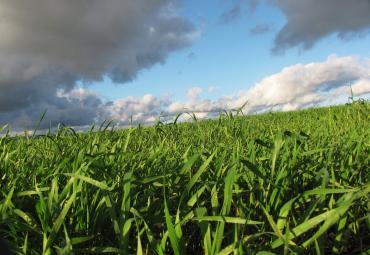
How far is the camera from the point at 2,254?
0.79 meters

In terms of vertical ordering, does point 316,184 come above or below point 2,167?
below

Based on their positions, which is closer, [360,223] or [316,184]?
[360,223]

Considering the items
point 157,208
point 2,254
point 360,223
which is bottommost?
point 360,223

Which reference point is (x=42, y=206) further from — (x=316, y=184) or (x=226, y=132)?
(x=226, y=132)

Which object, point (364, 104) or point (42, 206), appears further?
point (364, 104)

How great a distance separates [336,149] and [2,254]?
2.65 metres

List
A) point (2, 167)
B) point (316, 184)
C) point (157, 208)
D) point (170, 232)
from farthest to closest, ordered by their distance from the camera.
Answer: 1. point (2, 167)
2. point (316, 184)
3. point (157, 208)
4. point (170, 232)

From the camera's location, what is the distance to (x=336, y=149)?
2990 mm

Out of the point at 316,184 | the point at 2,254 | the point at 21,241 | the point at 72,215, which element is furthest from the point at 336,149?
the point at 2,254

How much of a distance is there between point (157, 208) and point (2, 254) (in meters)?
1.28

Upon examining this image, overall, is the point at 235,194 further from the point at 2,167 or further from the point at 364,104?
the point at 364,104

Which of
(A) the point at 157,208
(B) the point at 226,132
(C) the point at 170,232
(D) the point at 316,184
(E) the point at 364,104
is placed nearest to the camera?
(C) the point at 170,232

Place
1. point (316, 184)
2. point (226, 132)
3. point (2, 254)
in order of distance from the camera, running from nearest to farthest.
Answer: point (2, 254) → point (316, 184) → point (226, 132)

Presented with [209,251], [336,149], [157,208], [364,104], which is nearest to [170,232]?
[209,251]
